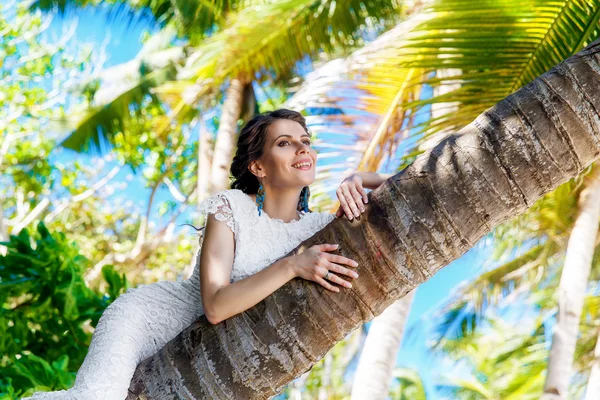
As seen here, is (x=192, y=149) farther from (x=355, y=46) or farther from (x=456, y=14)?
(x=456, y=14)

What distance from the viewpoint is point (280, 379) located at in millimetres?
2463

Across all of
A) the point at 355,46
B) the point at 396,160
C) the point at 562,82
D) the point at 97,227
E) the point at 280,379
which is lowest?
the point at 280,379

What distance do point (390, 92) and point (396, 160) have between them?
659 millimetres

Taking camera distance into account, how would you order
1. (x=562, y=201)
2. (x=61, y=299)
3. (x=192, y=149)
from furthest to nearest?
(x=192, y=149) < (x=562, y=201) < (x=61, y=299)

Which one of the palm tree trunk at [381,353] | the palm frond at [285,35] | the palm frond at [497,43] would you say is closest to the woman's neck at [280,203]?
the palm frond at [497,43]

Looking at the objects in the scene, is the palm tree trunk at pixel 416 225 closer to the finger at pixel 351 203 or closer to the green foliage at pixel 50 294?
the finger at pixel 351 203

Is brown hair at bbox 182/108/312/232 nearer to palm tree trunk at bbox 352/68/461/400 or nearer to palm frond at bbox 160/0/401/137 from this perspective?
palm tree trunk at bbox 352/68/461/400

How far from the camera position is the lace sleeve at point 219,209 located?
2.83 meters

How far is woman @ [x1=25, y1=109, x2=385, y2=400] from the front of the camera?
245cm

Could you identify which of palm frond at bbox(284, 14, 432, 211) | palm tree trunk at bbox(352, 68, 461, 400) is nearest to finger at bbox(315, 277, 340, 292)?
palm tree trunk at bbox(352, 68, 461, 400)

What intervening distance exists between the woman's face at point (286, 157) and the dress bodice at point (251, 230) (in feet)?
0.47

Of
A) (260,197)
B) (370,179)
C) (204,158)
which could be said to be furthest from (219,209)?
(204,158)

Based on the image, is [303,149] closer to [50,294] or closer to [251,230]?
[251,230]

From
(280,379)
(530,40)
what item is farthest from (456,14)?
(280,379)
